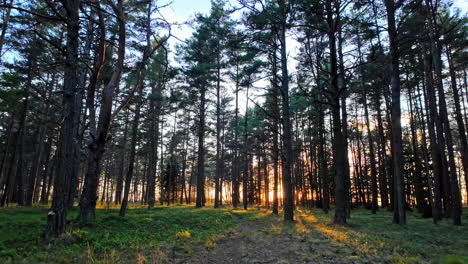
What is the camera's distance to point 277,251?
6.21m

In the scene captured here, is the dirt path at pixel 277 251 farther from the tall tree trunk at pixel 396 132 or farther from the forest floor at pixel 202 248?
the tall tree trunk at pixel 396 132

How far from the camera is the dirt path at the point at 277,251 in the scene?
5.41m

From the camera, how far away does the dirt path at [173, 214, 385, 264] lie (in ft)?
17.8

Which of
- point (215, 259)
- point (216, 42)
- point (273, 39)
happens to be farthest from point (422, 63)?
point (215, 259)

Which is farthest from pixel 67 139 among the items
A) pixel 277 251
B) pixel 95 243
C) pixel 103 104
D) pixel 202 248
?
pixel 277 251

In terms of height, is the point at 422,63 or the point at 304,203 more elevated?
the point at 422,63

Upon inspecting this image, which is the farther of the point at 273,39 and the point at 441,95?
the point at 273,39

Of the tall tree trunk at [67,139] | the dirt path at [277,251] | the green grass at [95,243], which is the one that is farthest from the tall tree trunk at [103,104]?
the dirt path at [277,251]

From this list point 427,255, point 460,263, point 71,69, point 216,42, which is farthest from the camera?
point 216,42

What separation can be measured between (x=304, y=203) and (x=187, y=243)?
28.6 m

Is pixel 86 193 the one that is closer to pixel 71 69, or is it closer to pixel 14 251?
pixel 14 251

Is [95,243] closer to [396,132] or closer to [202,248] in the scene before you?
[202,248]

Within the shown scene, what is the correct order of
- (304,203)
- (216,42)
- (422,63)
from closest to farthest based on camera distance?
(422,63), (216,42), (304,203)

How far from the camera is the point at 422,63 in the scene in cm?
1647
